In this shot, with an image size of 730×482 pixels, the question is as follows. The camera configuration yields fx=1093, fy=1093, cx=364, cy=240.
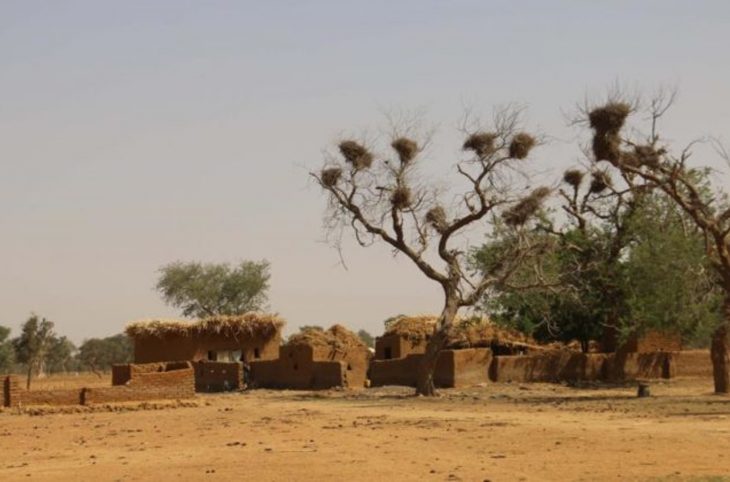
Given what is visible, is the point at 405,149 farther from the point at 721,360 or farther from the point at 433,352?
the point at 721,360

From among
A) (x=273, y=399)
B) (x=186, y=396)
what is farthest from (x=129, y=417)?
(x=273, y=399)

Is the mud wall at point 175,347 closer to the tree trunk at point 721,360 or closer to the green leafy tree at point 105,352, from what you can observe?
the tree trunk at point 721,360

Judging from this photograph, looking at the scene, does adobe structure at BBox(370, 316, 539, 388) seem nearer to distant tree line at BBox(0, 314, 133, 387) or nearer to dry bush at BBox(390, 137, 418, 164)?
dry bush at BBox(390, 137, 418, 164)

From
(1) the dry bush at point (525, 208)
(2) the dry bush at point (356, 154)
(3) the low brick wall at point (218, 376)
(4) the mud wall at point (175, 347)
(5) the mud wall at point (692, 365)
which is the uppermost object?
(2) the dry bush at point (356, 154)

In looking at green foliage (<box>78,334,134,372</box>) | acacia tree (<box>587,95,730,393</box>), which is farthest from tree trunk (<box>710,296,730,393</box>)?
green foliage (<box>78,334,134,372</box>)

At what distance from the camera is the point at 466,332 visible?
123 feet

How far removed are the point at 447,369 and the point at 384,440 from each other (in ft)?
51.1

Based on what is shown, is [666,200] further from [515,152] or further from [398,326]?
[398,326]

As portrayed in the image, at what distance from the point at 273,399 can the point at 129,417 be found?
21.7 ft

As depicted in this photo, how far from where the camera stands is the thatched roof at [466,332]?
37250 mm

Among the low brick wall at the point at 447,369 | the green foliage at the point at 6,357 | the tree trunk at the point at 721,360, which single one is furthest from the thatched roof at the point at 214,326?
the green foliage at the point at 6,357

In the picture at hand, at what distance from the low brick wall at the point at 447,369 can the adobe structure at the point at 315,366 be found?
1.24 m

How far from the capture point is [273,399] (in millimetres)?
29625

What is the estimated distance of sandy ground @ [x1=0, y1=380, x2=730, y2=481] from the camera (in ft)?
43.9
